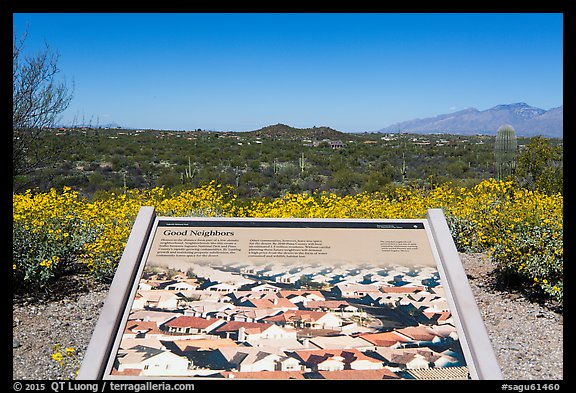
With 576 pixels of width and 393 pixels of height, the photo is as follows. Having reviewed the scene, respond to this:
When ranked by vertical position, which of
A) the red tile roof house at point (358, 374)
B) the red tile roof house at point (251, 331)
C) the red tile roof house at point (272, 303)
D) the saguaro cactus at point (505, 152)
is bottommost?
the red tile roof house at point (358, 374)

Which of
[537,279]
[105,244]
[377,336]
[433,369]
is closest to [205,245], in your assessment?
[377,336]

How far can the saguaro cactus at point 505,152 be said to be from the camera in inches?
454

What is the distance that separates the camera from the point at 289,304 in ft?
10.0

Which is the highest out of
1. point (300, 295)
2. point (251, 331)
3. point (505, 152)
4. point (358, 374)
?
point (505, 152)

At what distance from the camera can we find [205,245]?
11.7 ft

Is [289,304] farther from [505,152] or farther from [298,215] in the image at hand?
[505,152]

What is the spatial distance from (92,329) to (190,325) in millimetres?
2505

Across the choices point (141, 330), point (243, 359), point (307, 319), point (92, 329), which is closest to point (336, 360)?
point (307, 319)

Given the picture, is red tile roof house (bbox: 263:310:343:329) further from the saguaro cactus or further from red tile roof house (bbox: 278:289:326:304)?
the saguaro cactus

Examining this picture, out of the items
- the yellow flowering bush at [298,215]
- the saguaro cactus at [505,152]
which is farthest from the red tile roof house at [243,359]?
the saguaro cactus at [505,152]

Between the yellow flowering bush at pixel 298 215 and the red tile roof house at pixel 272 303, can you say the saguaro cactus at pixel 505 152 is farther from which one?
the red tile roof house at pixel 272 303

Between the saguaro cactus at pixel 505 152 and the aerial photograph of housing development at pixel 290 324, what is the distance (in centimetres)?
913

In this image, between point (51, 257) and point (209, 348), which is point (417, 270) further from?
point (51, 257)

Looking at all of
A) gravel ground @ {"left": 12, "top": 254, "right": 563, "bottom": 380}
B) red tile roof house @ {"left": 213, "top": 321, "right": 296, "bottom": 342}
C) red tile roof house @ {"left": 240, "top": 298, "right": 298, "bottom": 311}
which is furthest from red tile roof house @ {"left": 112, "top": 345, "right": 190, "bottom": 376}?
gravel ground @ {"left": 12, "top": 254, "right": 563, "bottom": 380}
